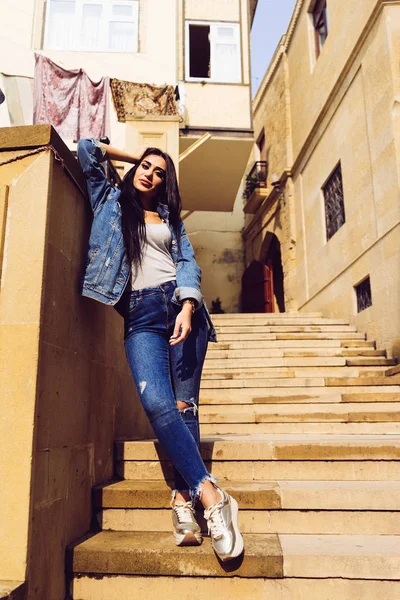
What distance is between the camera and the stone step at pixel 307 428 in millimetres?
4316

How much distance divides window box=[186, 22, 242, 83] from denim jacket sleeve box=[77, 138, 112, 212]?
9151 millimetres

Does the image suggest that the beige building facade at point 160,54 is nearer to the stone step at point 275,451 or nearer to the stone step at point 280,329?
the stone step at point 280,329

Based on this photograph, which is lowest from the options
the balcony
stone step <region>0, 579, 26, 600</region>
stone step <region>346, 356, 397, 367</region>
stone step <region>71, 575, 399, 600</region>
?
stone step <region>71, 575, 399, 600</region>

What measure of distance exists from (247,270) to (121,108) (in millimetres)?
7615

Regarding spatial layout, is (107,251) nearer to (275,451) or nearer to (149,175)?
(149,175)

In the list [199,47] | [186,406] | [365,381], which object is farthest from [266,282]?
[186,406]

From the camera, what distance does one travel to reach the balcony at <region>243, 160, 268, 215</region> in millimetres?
14852

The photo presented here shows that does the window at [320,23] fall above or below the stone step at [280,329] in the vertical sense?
above

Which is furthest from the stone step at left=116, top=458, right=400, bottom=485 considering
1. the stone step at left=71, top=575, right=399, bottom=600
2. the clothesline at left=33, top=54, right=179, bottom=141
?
the clothesline at left=33, top=54, right=179, bottom=141

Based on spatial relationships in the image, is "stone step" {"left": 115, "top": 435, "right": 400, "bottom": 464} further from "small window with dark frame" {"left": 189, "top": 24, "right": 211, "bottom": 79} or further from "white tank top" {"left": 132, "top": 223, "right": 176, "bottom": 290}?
"small window with dark frame" {"left": 189, "top": 24, "right": 211, "bottom": 79}

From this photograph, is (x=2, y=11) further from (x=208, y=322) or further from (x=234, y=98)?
(x=208, y=322)

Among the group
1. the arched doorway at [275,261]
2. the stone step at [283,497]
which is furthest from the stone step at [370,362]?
the arched doorway at [275,261]

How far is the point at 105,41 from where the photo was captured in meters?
10.4

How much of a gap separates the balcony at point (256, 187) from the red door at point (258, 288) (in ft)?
6.74
